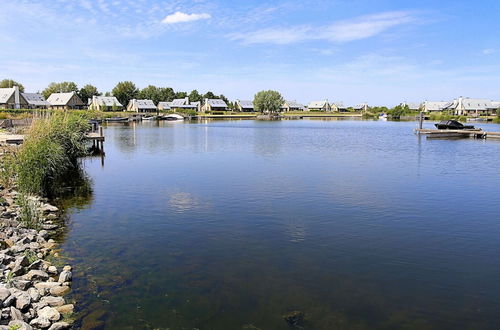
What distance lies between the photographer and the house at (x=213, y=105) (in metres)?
176

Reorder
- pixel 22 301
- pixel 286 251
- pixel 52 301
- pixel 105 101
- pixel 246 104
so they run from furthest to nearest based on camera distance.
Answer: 1. pixel 246 104
2. pixel 105 101
3. pixel 286 251
4. pixel 52 301
5. pixel 22 301

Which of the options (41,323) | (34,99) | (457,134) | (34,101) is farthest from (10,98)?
(41,323)

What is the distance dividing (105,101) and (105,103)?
1.17m

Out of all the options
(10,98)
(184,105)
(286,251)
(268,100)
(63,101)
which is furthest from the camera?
(184,105)

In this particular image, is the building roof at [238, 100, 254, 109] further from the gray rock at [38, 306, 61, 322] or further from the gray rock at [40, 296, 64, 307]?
the gray rock at [38, 306, 61, 322]

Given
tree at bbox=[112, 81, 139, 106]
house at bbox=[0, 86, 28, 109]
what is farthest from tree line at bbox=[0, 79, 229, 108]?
house at bbox=[0, 86, 28, 109]

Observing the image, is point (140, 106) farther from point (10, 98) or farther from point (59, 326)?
point (59, 326)

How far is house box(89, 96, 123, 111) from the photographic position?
143538mm

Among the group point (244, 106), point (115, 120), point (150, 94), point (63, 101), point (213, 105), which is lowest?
point (115, 120)

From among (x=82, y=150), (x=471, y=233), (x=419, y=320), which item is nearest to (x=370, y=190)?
(x=471, y=233)

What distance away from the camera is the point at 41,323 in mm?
8195

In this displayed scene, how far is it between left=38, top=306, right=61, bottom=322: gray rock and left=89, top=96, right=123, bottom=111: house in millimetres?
140739

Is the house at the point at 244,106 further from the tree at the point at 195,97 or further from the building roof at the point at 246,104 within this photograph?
the tree at the point at 195,97

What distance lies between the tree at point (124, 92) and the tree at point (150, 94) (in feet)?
33.0
